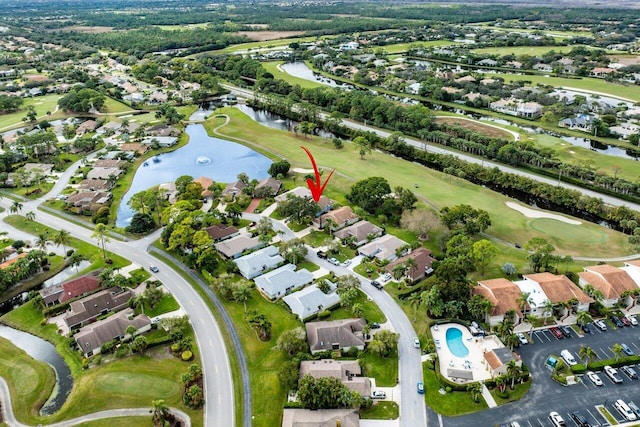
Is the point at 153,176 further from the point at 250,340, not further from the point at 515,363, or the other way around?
the point at 515,363

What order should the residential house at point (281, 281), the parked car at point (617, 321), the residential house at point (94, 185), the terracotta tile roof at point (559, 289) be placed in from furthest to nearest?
the residential house at point (94, 185)
the residential house at point (281, 281)
the terracotta tile roof at point (559, 289)
the parked car at point (617, 321)

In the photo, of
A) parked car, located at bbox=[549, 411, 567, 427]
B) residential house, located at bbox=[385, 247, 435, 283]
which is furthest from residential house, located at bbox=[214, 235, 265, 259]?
parked car, located at bbox=[549, 411, 567, 427]

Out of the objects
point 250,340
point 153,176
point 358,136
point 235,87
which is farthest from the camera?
point 235,87

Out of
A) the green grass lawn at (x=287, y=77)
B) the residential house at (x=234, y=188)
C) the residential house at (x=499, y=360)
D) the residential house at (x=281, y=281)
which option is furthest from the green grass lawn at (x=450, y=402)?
the green grass lawn at (x=287, y=77)

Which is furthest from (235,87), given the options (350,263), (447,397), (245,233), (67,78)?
(447,397)

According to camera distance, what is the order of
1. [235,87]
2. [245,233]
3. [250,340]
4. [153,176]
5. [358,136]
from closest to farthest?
[250,340] < [245,233] < [153,176] < [358,136] < [235,87]

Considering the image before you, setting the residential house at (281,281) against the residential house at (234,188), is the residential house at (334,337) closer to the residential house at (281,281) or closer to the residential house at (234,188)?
the residential house at (281,281)

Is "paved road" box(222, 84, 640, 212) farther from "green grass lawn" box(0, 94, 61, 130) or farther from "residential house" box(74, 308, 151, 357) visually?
"green grass lawn" box(0, 94, 61, 130)
